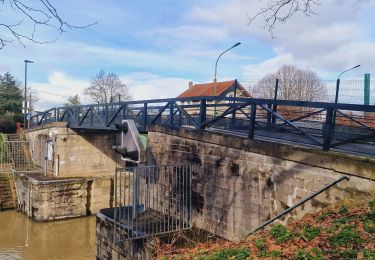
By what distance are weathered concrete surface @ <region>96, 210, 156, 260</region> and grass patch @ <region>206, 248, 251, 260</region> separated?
87.5 inches

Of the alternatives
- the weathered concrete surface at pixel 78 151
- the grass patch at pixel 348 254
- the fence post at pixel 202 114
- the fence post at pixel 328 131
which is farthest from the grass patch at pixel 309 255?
the weathered concrete surface at pixel 78 151

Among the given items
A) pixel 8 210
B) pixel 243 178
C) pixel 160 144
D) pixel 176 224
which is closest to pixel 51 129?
pixel 8 210

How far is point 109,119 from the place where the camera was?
52.0ft

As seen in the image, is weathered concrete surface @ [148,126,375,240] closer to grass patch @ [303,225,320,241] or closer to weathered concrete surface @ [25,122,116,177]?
grass patch @ [303,225,320,241]

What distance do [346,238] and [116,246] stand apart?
551 centimetres

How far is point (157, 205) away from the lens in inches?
354

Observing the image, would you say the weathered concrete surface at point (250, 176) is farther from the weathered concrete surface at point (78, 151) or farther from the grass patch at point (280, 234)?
the weathered concrete surface at point (78, 151)

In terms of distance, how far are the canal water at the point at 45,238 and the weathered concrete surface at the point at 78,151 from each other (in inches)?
125

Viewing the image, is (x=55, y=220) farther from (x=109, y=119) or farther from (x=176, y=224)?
(x=176, y=224)

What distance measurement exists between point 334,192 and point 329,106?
4.68ft

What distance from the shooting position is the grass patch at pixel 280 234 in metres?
5.20

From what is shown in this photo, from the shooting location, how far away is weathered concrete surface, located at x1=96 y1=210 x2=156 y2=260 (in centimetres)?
743

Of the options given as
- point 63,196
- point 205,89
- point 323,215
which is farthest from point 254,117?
point 205,89

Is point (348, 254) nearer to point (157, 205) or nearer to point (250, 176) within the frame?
point (250, 176)
